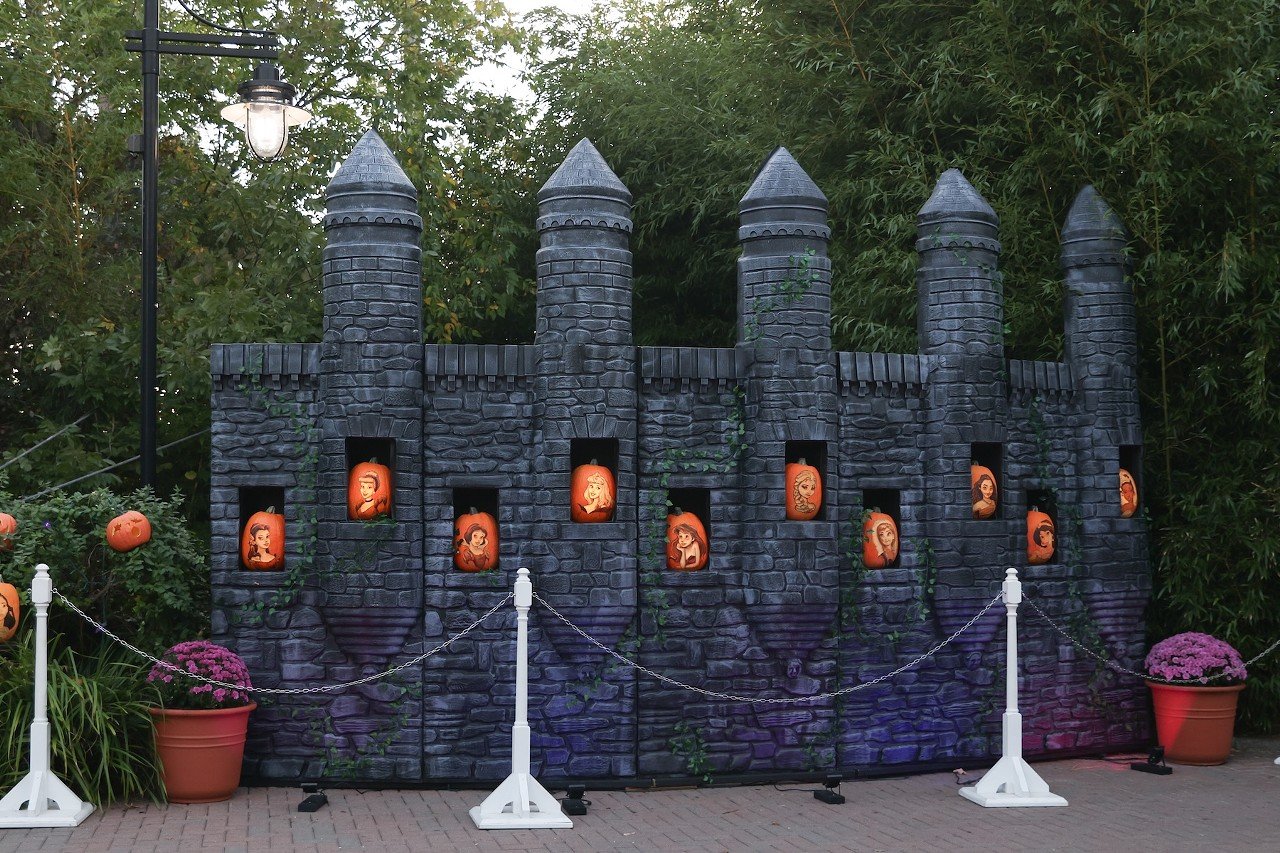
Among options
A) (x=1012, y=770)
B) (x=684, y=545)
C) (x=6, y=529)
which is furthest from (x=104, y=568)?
(x=1012, y=770)

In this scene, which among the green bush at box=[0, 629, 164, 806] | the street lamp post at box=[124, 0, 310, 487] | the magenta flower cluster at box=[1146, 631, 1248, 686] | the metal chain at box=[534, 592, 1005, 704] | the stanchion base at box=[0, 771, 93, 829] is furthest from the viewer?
the magenta flower cluster at box=[1146, 631, 1248, 686]

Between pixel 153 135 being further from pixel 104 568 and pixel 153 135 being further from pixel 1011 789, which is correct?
pixel 1011 789

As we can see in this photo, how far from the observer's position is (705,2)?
18.0 meters

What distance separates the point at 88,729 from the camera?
24.4ft

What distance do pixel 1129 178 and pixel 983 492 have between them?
2925 millimetres

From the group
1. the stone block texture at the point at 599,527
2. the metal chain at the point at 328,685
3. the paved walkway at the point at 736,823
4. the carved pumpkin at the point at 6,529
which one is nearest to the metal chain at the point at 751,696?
the stone block texture at the point at 599,527

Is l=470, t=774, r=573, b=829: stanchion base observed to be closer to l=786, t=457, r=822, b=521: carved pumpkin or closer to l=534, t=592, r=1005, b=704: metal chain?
l=534, t=592, r=1005, b=704: metal chain

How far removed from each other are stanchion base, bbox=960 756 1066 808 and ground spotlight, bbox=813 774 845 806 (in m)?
0.83

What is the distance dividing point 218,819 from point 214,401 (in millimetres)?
2644

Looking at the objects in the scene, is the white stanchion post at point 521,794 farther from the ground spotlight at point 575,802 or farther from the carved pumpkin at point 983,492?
the carved pumpkin at point 983,492

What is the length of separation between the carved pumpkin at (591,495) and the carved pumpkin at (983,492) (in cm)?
271

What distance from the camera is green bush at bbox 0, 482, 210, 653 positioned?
318 inches

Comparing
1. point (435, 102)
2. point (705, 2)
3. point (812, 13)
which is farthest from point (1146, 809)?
point (705, 2)

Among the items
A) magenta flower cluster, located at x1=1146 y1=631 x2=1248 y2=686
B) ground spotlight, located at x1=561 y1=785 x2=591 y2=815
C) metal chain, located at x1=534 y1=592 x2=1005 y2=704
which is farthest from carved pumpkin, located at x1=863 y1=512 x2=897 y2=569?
ground spotlight, located at x1=561 y1=785 x2=591 y2=815
